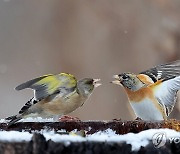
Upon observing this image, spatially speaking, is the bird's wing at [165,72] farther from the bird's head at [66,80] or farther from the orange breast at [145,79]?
the bird's head at [66,80]

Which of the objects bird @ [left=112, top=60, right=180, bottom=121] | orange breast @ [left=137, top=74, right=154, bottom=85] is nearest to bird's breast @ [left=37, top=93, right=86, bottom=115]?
bird @ [left=112, top=60, right=180, bottom=121]

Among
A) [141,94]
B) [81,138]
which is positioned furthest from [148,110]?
[81,138]

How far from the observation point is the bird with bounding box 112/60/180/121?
1.94 meters

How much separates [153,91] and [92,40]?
2151 millimetres

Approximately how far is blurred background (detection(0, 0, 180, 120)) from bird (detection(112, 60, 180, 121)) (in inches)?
68.0

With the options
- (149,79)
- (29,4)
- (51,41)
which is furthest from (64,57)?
(149,79)

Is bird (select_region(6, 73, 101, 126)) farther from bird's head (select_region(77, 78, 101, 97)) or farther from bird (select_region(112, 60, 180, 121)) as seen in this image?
bird (select_region(112, 60, 180, 121))

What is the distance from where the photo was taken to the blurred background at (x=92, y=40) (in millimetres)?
3865

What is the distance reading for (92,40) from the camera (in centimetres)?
411

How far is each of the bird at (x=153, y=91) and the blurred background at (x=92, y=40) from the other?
1.73 meters

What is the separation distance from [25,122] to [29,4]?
2773mm

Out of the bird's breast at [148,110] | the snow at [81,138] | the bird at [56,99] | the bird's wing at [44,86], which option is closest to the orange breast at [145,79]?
the bird's breast at [148,110]

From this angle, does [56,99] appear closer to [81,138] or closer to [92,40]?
[81,138]

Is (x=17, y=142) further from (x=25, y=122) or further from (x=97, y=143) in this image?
(x=25, y=122)
